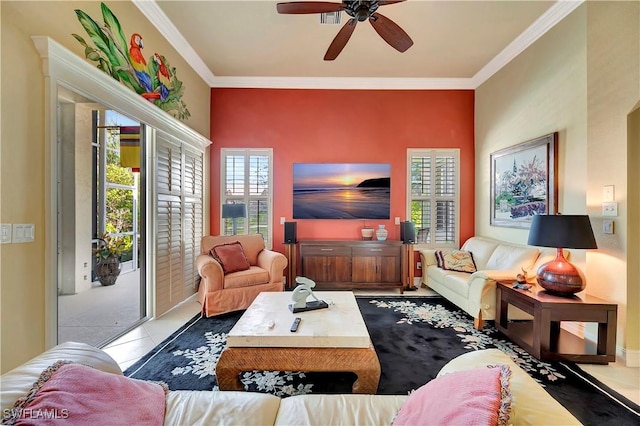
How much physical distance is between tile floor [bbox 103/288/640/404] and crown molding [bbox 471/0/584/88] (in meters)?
3.36

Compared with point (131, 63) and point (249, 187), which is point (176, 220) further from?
point (131, 63)

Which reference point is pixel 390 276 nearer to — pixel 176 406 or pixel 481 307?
pixel 481 307

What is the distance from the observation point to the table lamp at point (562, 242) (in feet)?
7.79

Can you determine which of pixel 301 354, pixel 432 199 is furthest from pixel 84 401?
pixel 432 199

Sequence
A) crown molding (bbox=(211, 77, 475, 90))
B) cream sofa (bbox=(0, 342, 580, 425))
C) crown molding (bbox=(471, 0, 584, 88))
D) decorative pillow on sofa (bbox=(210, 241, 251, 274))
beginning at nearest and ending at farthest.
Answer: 1. cream sofa (bbox=(0, 342, 580, 425))
2. crown molding (bbox=(471, 0, 584, 88))
3. decorative pillow on sofa (bbox=(210, 241, 251, 274))
4. crown molding (bbox=(211, 77, 475, 90))

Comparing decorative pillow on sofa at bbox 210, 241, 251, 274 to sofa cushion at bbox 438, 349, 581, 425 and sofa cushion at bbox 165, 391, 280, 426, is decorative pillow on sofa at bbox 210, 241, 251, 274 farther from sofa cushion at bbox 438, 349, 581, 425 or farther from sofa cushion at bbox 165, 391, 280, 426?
sofa cushion at bbox 438, 349, 581, 425

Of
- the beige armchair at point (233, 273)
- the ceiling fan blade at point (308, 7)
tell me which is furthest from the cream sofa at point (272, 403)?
the ceiling fan blade at point (308, 7)

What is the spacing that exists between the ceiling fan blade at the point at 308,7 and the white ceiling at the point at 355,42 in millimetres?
769

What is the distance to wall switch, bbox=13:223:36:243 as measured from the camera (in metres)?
1.79

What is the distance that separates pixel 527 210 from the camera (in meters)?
3.54

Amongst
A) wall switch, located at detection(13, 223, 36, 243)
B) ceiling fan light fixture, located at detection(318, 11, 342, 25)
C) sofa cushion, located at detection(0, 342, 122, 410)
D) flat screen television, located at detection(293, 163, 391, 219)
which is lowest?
sofa cushion, located at detection(0, 342, 122, 410)

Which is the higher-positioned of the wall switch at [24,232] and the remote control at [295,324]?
the wall switch at [24,232]

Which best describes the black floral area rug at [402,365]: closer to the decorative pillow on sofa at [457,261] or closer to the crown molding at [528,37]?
the decorative pillow on sofa at [457,261]

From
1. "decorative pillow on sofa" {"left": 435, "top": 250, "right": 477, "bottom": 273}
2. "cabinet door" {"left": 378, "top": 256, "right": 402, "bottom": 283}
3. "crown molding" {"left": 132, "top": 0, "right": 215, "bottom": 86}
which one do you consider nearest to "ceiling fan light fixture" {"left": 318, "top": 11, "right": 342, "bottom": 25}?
"crown molding" {"left": 132, "top": 0, "right": 215, "bottom": 86}
